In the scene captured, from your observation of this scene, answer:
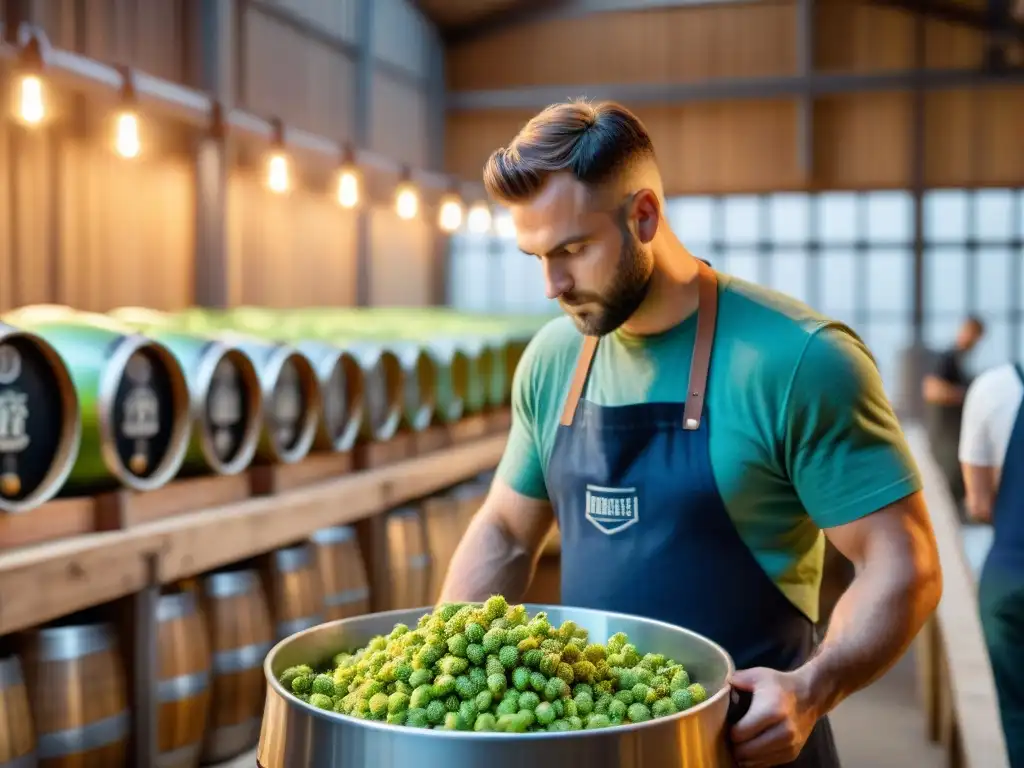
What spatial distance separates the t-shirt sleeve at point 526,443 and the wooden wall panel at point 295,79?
8.02 m

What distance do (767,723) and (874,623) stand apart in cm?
31

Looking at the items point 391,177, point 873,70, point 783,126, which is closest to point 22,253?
point 391,177

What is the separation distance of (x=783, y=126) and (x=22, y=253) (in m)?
9.95

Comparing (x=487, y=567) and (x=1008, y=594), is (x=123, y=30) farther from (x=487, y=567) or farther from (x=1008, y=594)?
(x=487, y=567)

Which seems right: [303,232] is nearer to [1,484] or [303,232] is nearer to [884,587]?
[1,484]

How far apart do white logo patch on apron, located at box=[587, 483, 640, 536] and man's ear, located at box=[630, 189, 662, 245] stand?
Result: 39cm

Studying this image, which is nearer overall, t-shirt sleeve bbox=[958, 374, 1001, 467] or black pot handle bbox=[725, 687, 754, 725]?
black pot handle bbox=[725, 687, 754, 725]

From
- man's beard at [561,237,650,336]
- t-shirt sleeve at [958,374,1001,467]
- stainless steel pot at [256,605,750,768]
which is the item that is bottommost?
stainless steel pot at [256,605,750,768]

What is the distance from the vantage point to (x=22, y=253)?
662 centimetres

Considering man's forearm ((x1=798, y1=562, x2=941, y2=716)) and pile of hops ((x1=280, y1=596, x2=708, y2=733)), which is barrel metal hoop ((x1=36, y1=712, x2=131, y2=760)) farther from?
man's forearm ((x1=798, y1=562, x2=941, y2=716))

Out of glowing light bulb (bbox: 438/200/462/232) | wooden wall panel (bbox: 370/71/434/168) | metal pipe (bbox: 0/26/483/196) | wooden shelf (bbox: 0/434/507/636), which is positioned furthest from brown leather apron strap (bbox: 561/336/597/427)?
wooden wall panel (bbox: 370/71/434/168)

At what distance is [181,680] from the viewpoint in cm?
266

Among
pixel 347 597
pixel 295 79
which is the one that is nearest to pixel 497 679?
pixel 347 597

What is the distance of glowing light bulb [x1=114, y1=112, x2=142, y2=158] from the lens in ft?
16.1
